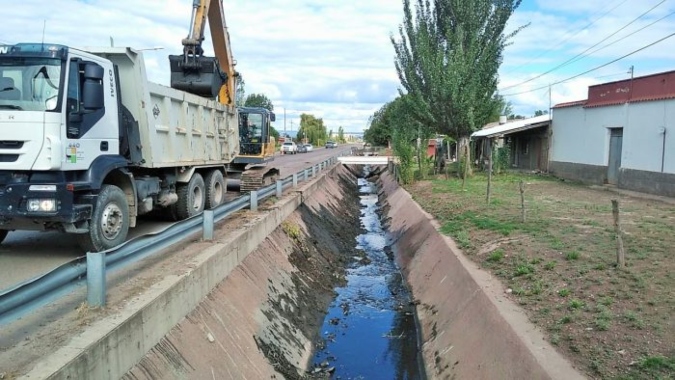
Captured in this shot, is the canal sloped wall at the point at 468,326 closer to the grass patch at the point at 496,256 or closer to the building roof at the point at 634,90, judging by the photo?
the grass patch at the point at 496,256

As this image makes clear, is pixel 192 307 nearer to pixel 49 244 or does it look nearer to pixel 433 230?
pixel 49 244

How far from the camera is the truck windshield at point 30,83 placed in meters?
6.54

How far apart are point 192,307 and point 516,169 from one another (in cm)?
2924

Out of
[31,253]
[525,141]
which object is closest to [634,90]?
[525,141]

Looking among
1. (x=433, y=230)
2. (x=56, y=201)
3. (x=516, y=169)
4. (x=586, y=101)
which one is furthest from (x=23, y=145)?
(x=516, y=169)

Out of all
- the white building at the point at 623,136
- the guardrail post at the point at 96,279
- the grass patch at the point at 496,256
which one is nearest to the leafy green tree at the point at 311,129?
the white building at the point at 623,136

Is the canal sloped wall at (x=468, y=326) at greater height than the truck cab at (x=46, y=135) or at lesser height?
lesser

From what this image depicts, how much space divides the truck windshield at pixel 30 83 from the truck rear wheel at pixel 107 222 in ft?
4.76

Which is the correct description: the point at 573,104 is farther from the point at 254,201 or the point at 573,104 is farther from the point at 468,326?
the point at 468,326

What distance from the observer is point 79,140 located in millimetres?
6887

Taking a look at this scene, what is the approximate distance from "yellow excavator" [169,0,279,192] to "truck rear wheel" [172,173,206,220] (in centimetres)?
246

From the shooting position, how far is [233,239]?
29.2 ft

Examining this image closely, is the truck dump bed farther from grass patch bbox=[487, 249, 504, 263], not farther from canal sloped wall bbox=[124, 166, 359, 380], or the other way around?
grass patch bbox=[487, 249, 504, 263]

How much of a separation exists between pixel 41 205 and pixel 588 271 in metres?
7.80
